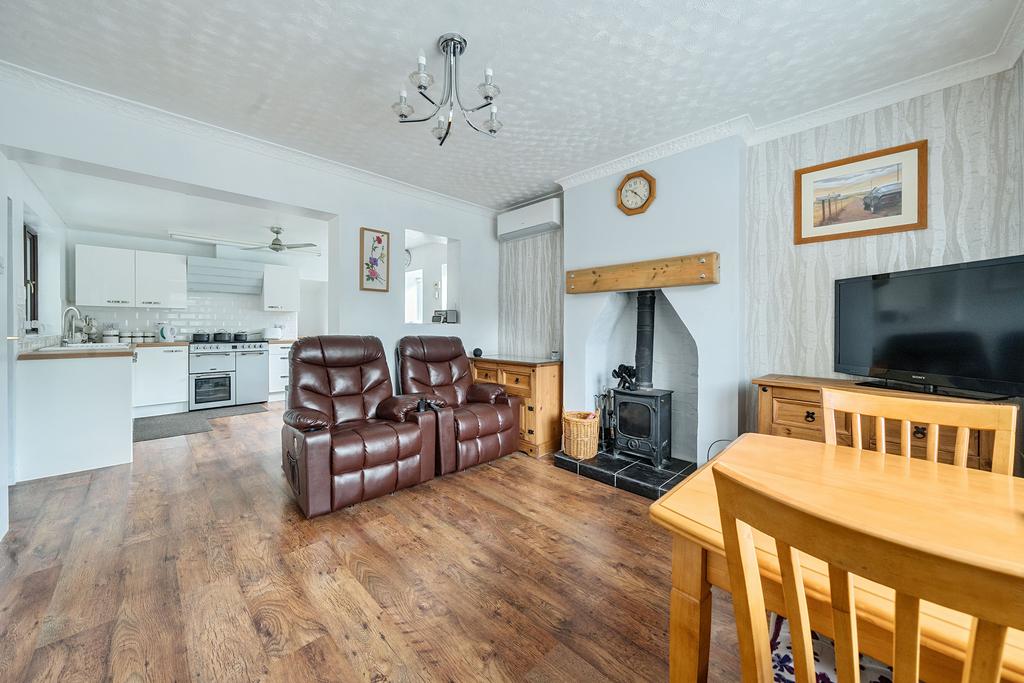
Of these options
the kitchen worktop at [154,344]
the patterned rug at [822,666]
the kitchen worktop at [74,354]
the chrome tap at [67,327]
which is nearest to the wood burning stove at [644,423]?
the patterned rug at [822,666]

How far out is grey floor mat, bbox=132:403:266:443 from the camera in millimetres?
4145

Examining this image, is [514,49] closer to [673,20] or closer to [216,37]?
[673,20]

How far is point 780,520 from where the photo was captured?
0.51m

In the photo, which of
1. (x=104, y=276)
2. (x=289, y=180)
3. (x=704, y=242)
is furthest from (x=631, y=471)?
(x=104, y=276)

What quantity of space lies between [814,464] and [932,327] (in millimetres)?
1545

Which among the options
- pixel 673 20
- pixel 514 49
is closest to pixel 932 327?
pixel 673 20

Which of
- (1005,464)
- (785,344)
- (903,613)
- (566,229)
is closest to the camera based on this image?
(903,613)

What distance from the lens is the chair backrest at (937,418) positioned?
1.11 metres

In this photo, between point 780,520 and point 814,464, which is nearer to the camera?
point 780,520

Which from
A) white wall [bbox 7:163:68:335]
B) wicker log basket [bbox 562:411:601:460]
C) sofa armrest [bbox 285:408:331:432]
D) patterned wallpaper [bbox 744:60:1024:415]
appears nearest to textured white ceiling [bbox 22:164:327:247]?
white wall [bbox 7:163:68:335]

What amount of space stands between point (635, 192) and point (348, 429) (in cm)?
278

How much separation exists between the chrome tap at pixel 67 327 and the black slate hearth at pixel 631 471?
18.0ft

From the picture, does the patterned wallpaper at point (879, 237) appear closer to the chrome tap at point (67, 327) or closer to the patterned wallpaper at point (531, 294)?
the patterned wallpaper at point (531, 294)

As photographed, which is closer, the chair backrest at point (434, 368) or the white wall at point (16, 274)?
the white wall at point (16, 274)
